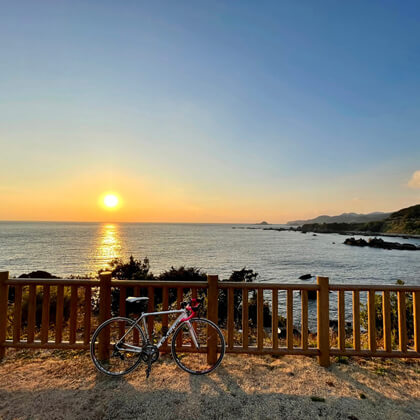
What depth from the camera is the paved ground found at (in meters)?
3.25

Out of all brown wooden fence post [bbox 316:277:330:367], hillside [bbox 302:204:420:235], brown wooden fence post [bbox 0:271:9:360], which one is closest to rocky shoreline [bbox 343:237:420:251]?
hillside [bbox 302:204:420:235]

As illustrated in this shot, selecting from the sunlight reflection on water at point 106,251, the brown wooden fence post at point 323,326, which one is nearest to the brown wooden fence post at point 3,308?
the brown wooden fence post at point 323,326

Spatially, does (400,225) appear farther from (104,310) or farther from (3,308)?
(3,308)

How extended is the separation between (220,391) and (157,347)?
3.57 ft

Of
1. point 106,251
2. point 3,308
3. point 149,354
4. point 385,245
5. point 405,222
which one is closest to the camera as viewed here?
point 149,354

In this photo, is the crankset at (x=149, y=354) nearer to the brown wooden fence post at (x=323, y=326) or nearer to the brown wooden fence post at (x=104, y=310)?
the brown wooden fence post at (x=104, y=310)

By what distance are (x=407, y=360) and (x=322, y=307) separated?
6.16 ft

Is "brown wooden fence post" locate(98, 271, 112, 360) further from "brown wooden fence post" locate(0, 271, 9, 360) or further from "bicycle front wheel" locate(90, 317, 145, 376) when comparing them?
"brown wooden fence post" locate(0, 271, 9, 360)

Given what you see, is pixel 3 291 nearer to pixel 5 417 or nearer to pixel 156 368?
pixel 5 417

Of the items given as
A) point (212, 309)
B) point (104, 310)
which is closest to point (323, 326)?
point (212, 309)

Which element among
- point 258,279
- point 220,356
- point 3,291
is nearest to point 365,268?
point 258,279

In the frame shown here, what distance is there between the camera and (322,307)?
4.39m

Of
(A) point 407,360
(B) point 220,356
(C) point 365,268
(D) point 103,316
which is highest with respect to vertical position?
(D) point 103,316

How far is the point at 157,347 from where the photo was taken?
4047 millimetres
